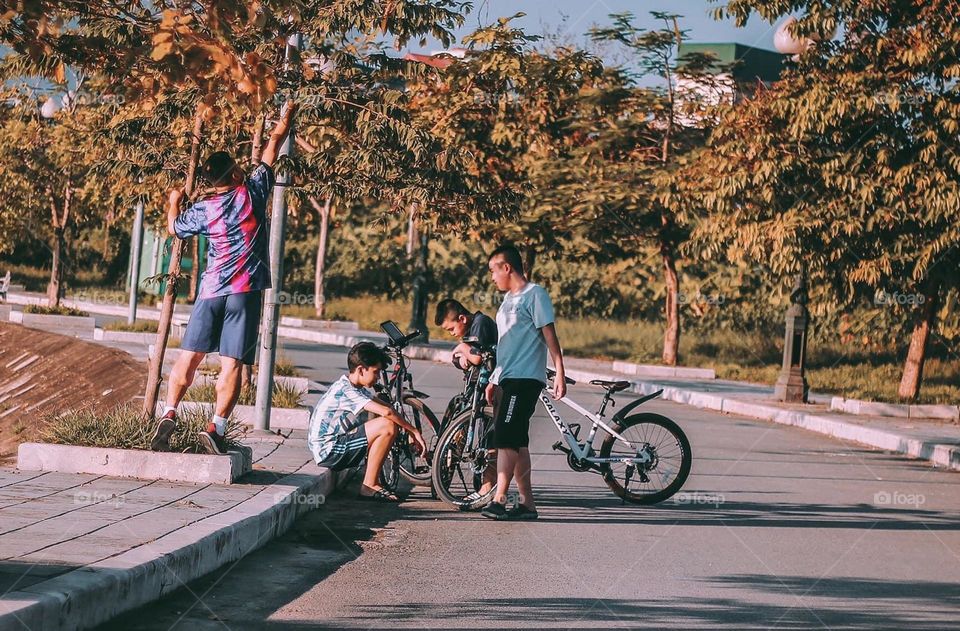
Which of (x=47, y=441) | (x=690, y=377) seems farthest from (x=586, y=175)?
(x=47, y=441)

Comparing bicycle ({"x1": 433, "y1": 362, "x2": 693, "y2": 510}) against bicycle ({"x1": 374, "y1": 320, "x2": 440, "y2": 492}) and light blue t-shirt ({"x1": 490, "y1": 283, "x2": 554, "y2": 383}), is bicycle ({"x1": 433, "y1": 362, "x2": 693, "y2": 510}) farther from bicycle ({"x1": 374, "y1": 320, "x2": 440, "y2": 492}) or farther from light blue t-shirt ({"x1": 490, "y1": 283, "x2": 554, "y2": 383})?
light blue t-shirt ({"x1": 490, "y1": 283, "x2": 554, "y2": 383})

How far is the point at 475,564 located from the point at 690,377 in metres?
20.6

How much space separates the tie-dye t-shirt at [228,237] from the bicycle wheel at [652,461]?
306 cm

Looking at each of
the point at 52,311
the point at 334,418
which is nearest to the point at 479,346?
the point at 334,418

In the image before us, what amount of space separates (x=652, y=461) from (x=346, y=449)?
7.78ft

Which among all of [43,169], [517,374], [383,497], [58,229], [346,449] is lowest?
[383,497]

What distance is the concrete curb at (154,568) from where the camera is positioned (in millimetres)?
4930

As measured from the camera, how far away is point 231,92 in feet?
22.8

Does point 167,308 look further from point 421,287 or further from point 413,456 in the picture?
point 421,287

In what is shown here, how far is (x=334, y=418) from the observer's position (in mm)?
9641

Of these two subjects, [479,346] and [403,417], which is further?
[479,346]

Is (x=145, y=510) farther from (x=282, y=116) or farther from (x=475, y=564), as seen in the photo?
(x=282, y=116)

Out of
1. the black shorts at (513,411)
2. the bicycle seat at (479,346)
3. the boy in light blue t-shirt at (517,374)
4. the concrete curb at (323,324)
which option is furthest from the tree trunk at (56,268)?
the black shorts at (513,411)

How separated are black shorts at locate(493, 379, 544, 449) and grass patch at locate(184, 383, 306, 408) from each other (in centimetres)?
484
